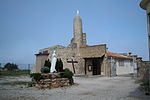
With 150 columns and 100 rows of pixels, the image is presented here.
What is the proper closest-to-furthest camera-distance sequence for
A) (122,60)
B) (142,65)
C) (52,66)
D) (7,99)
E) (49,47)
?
(7,99) < (52,66) < (142,65) < (122,60) < (49,47)

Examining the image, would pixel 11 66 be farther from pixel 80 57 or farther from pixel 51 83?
pixel 51 83

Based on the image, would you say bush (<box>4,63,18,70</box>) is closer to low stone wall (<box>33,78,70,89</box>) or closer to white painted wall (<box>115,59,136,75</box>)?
white painted wall (<box>115,59,136,75</box>)

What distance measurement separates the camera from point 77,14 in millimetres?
34250

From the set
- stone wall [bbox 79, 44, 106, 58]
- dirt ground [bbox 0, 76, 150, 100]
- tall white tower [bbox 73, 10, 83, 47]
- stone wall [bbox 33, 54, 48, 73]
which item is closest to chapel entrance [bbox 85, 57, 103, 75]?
stone wall [bbox 79, 44, 106, 58]

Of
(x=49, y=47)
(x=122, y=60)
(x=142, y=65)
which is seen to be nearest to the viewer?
(x=142, y=65)

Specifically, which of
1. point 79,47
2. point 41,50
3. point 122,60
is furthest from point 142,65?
point 41,50

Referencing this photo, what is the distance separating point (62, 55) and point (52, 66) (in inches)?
603

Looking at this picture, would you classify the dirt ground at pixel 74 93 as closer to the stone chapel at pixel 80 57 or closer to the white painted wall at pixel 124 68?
the stone chapel at pixel 80 57

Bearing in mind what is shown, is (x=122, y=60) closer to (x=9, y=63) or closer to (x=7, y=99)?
(x=7, y=99)

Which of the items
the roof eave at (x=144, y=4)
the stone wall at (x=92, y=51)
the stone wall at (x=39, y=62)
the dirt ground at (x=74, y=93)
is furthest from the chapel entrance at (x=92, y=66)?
the roof eave at (x=144, y=4)

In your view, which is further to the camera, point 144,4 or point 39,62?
point 39,62

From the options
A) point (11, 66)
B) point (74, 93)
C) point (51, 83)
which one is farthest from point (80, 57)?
point (11, 66)

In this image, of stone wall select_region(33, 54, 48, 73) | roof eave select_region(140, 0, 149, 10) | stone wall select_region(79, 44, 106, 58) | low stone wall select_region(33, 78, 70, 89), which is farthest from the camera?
stone wall select_region(33, 54, 48, 73)

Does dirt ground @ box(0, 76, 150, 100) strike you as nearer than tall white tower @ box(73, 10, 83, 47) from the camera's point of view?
Yes
